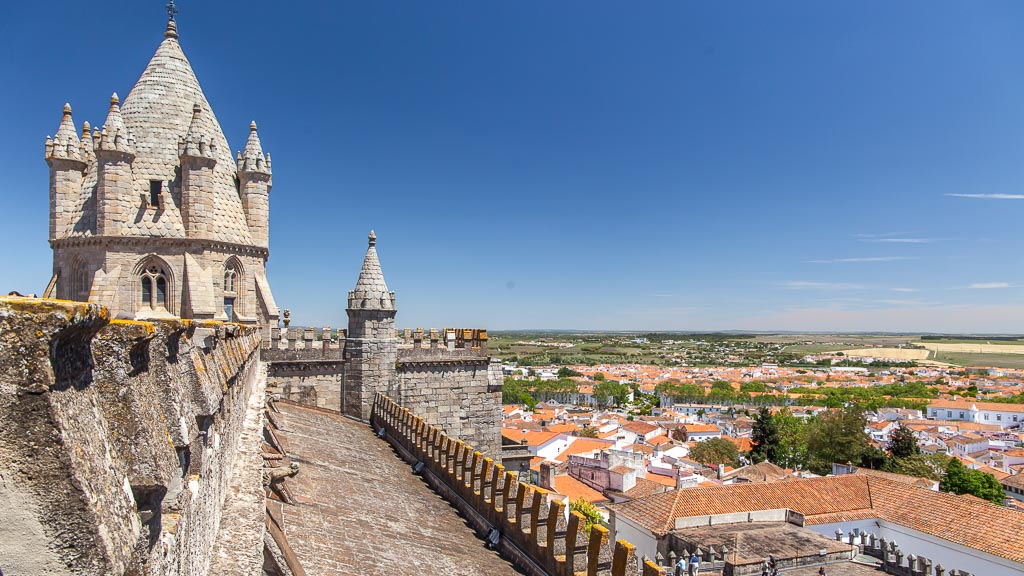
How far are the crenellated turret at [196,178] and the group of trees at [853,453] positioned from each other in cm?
5300

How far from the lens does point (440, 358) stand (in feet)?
63.8

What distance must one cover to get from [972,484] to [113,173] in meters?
56.0

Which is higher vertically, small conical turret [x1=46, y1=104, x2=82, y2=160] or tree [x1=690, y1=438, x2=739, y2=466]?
small conical turret [x1=46, y1=104, x2=82, y2=160]

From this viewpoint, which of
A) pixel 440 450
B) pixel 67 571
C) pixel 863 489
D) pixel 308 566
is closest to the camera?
pixel 67 571

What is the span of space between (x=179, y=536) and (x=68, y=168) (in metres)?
21.1

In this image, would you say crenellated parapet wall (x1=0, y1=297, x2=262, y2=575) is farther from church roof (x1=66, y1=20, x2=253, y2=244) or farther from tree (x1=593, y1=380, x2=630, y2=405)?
tree (x1=593, y1=380, x2=630, y2=405)

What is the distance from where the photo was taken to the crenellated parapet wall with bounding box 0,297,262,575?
4.97 feet

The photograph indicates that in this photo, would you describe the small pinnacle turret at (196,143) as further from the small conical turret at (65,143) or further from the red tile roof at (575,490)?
the red tile roof at (575,490)

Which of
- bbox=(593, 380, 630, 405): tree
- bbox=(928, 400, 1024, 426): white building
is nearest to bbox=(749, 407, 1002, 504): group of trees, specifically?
bbox=(928, 400, 1024, 426): white building

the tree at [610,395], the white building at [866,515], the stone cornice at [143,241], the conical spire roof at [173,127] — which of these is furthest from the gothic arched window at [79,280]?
the tree at [610,395]

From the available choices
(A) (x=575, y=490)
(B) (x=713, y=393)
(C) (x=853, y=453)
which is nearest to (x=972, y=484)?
(C) (x=853, y=453)

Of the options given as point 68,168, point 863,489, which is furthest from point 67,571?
point 863,489

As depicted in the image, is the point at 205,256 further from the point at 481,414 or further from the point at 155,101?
the point at 481,414

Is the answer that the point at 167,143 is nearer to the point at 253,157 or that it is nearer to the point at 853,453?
the point at 253,157
